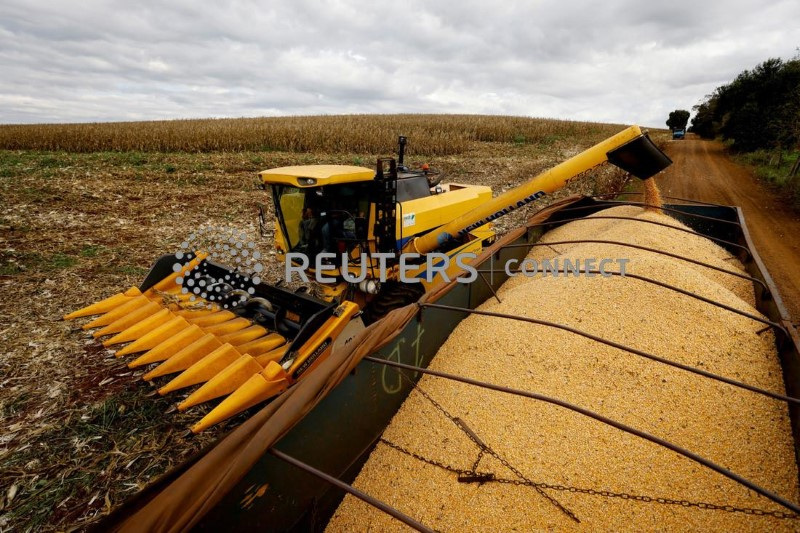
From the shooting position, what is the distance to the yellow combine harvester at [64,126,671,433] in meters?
2.97

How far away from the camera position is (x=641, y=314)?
314 cm

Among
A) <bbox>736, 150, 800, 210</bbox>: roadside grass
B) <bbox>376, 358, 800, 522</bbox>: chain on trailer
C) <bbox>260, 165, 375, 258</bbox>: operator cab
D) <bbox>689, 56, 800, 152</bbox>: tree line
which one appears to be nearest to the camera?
<bbox>376, 358, 800, 522</bbox>: chain on trailer

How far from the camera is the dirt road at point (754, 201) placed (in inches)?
248

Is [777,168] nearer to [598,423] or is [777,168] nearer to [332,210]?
[598,423]

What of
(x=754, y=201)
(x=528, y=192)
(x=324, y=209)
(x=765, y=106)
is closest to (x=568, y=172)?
(x=528, y=192)

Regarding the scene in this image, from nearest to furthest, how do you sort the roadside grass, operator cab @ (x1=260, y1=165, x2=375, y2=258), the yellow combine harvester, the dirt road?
the yellow combine harvester
operator cab @ (x1=260, y1=165, x2=375, y2=258)
the dirt road
the roadside grass

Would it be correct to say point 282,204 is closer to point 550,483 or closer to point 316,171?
point 316,171

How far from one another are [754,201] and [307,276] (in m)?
13.5

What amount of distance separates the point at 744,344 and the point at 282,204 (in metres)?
4.49

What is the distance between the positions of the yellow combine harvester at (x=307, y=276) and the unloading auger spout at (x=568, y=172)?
1 cm

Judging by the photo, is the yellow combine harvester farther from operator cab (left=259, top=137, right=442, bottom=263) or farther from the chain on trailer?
the chain on trailer

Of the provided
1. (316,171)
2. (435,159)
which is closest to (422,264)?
(316,171)

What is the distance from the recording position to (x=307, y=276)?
14.5ft

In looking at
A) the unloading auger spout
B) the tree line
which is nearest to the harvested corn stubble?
the unloading auger spout
